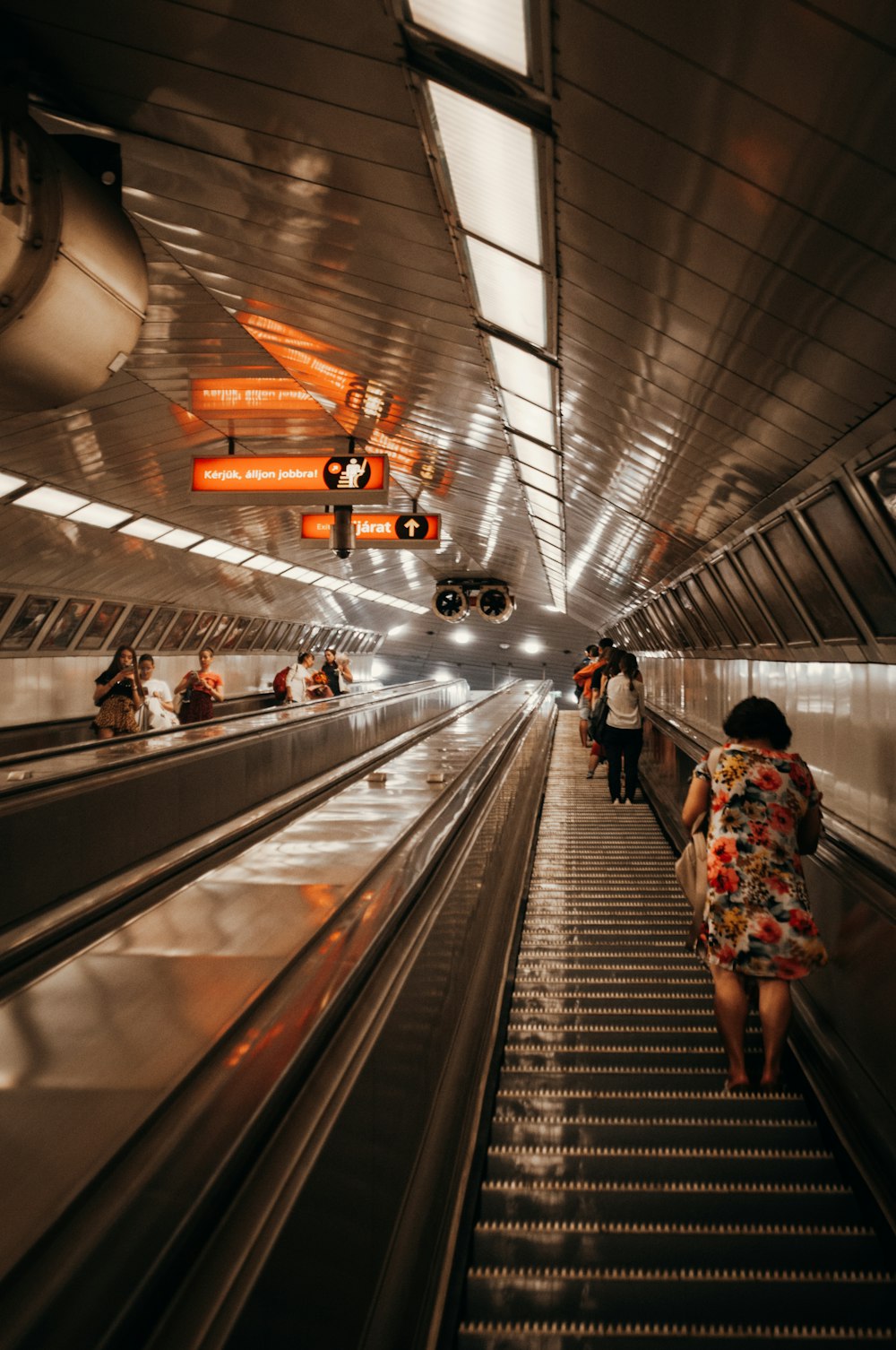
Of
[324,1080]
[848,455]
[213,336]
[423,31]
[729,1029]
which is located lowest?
[729,1029]

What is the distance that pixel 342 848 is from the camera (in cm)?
432

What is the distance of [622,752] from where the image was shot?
10797 mm

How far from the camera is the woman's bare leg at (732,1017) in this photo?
12.9 ft

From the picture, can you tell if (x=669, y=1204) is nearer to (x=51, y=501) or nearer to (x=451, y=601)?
(x=51, y=501)

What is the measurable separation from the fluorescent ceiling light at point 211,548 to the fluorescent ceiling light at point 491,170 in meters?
11.3

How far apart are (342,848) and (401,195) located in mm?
2870

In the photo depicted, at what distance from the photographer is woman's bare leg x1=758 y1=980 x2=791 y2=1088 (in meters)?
3.87

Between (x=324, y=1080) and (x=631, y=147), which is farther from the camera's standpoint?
(x=631, y=147)

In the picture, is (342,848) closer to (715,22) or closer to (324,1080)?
(324,1080)

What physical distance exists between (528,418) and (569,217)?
11.8 ft

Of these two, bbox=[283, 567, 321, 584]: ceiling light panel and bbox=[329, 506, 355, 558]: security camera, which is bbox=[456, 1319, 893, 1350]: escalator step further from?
bbox=[283, 567, 321, 584]: ceiling light panel

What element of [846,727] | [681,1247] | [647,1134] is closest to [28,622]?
[846,727]

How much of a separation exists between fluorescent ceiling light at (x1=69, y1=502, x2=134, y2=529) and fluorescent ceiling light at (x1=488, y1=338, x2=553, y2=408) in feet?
21.4

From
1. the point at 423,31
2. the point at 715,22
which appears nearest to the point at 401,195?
the point at 423,31
